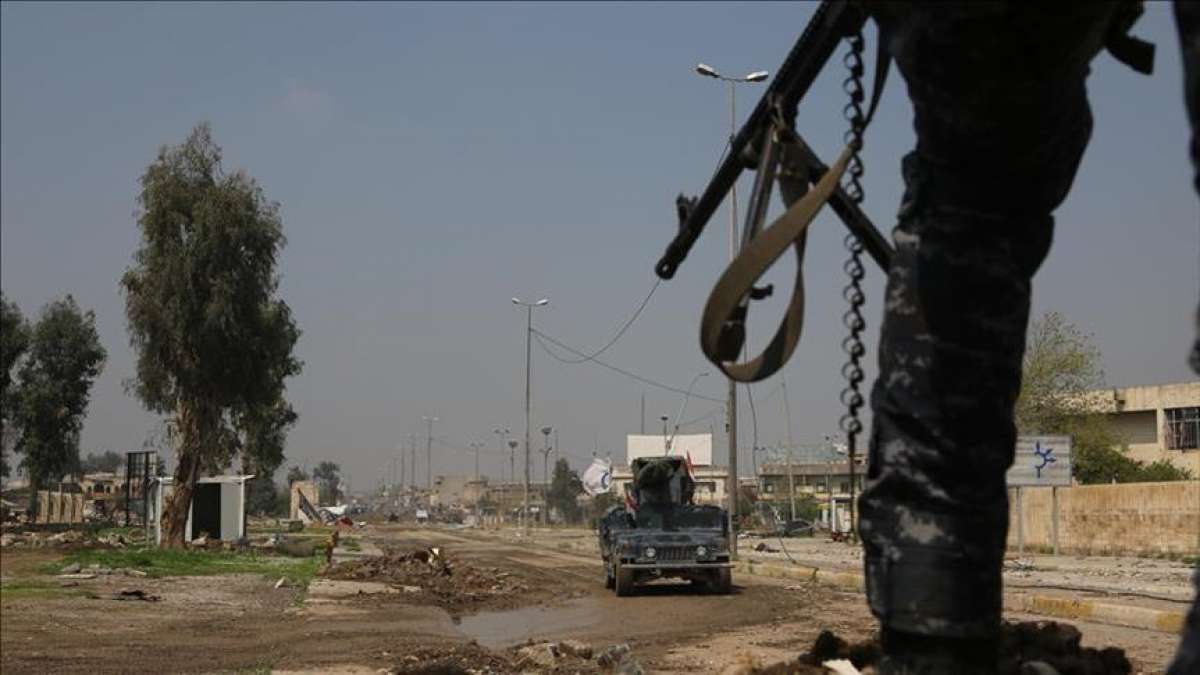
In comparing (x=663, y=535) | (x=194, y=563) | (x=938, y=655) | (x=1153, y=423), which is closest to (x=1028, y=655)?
(x=938, y=655)

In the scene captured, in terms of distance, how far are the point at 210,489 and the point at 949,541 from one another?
42.0 meters

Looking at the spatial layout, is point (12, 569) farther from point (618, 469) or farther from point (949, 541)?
point (618, 469)

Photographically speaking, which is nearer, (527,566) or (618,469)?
(527,566)

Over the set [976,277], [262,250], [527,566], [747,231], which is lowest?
[527,566]

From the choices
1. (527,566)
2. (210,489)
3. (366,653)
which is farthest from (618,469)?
(366,653)

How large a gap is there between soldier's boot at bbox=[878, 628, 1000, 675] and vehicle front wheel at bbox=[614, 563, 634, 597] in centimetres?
1997

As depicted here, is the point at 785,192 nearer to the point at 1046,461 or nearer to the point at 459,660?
the point at 459,660

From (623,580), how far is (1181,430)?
137 ft

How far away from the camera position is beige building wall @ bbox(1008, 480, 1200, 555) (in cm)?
3553

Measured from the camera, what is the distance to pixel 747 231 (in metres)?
3.12

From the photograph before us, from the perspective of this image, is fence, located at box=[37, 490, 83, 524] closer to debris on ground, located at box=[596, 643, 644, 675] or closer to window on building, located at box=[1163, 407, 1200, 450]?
debris on ground, located at box=[596, 643, 644, 675]

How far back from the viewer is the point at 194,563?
30.2 meters

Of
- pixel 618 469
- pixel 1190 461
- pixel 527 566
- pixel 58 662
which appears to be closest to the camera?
pixel 58 662

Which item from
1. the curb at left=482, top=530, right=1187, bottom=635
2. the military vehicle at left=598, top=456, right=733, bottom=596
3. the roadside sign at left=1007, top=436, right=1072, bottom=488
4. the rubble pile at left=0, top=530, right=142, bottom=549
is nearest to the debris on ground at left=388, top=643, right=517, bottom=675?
the curb at left=482, top=530, right=1187, bottom=635
